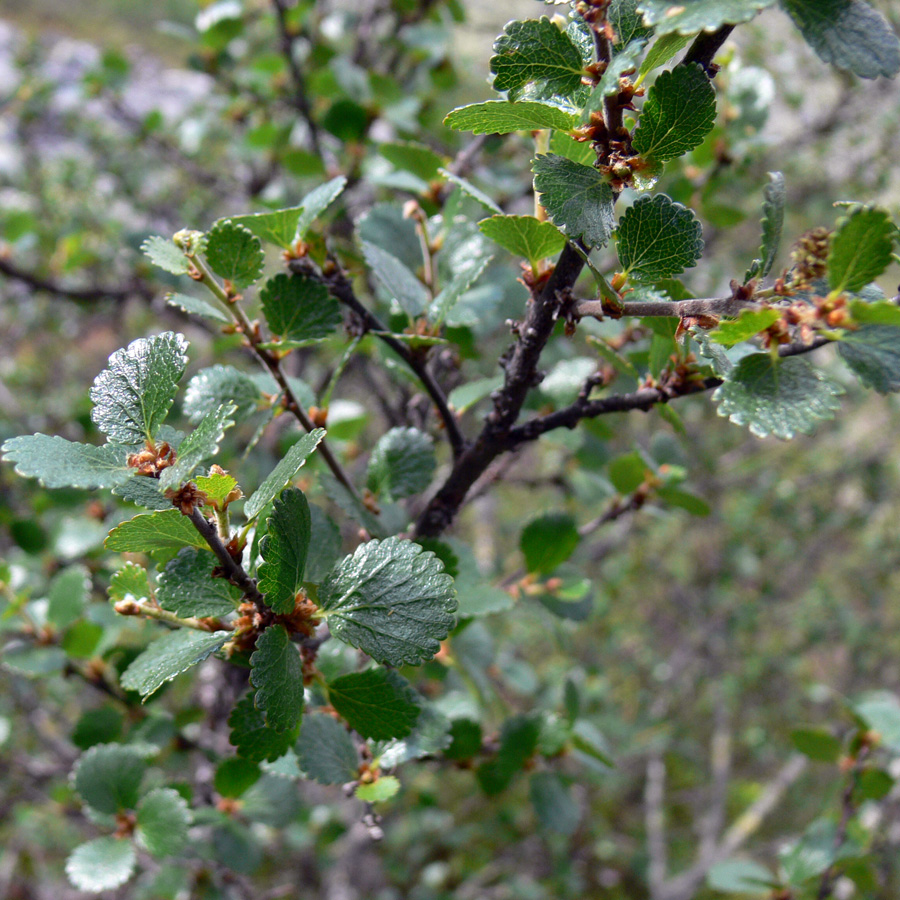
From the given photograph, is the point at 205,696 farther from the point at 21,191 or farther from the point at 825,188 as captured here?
the point at 825,188

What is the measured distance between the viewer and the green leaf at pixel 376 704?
0.55 meters

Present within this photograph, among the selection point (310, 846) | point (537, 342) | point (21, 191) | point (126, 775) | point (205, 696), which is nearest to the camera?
point (537, 342)

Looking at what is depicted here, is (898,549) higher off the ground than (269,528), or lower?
lower

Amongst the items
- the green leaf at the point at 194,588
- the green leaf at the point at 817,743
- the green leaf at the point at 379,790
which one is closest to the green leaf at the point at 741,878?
the green leaf at the point at 817,743

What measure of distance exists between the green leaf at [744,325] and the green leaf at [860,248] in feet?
0.14

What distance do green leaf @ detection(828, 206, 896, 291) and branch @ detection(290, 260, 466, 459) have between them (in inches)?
14.4

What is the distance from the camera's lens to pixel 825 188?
2752 mm

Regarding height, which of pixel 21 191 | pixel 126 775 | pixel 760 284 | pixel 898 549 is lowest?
pixel 898 549

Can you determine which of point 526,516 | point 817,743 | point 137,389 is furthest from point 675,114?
point 526,516

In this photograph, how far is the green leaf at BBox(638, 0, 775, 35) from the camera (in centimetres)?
37

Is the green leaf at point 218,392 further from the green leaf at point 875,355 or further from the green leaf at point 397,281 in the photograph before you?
the green leaf at point 875,355

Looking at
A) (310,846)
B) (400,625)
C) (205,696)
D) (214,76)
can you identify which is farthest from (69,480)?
(310,846)

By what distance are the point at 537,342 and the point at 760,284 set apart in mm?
177

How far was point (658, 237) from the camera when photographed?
51 cm
